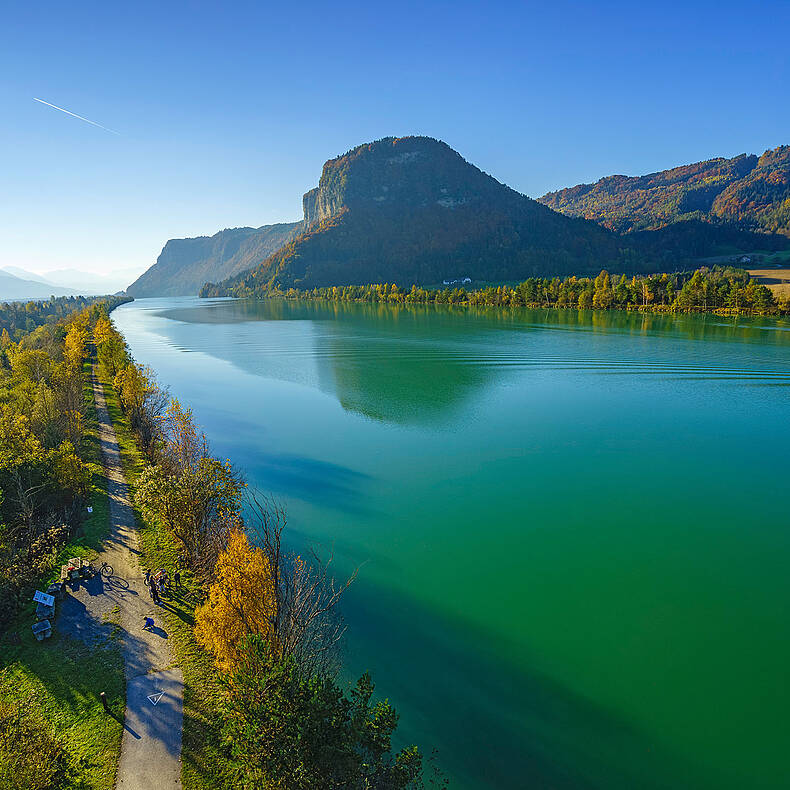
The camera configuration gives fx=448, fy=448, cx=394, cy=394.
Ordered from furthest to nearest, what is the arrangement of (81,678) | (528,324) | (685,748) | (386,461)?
1. (528,324)
2. (386,461)
3. (81,678)
4. (685,748)

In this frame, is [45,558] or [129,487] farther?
[129,487]

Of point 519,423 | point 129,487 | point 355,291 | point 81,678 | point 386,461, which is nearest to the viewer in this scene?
point 81,678

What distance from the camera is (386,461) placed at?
101ft

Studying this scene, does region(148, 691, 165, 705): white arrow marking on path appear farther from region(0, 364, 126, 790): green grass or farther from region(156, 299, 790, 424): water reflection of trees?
region(156, 299, 790, 424): water reflection of trees

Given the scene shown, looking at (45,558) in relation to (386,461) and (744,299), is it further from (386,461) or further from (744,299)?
(744,299)

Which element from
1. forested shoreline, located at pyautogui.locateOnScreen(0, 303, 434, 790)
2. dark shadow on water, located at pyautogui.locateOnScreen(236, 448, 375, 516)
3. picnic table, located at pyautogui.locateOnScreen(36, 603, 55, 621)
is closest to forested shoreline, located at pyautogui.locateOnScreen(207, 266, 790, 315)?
dark shadow on water, located at pyautogui.locateOnScreen(236, 448, 375, 516)

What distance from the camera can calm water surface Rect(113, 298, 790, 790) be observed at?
41.5 feet

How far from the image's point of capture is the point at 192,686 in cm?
1280

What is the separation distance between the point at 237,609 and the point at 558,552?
48.6 feet

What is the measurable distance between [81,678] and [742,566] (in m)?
25.2

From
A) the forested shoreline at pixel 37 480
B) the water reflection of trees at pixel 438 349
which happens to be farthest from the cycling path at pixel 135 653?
the water reflection of trees at pixel 438 349

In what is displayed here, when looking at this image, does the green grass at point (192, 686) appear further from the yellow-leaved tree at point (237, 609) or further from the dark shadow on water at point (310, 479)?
the dark shadow on water at point (310, 479)

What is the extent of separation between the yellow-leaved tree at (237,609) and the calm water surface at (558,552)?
5.11 meters

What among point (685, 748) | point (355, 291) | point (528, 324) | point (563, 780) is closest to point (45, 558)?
point (563, 780)
